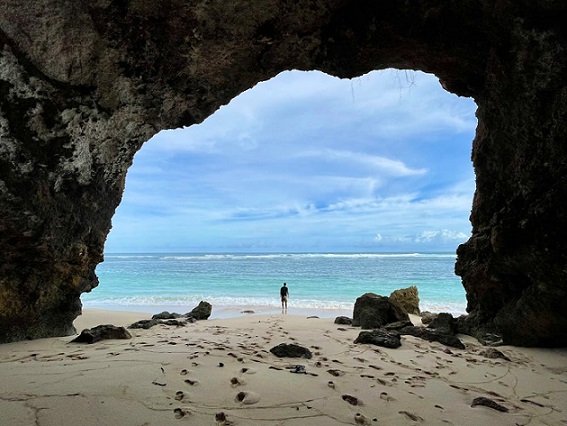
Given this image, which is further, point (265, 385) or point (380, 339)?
point (380, 339)

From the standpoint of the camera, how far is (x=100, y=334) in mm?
5504

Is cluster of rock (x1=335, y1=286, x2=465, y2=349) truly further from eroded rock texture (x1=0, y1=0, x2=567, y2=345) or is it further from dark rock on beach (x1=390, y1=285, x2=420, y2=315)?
dark rock on beach (x1=390, y1=285, x2=420, y2=315)

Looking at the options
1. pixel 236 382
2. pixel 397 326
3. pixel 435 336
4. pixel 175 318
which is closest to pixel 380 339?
pixel 435 336

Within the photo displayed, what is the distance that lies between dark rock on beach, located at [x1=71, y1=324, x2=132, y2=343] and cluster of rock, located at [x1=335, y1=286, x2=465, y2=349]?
3920 millimetres

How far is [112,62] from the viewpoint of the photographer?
16.7 ft

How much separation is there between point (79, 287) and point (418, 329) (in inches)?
253

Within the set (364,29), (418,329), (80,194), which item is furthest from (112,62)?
(418,329)

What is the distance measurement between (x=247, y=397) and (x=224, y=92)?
503 cm

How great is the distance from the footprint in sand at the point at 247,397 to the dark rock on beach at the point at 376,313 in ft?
17.9

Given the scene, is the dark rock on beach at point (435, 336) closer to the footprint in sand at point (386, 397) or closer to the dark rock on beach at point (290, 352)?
the dark rock on beach at point (290, 352)

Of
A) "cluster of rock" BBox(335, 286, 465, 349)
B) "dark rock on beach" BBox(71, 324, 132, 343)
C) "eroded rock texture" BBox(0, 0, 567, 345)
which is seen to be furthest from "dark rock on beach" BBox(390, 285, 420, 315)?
"dark rock on beach" BBox(71, 324, 132, 343)

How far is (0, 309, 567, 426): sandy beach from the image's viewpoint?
247 cm

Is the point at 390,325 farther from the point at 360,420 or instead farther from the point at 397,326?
the point at 360,420

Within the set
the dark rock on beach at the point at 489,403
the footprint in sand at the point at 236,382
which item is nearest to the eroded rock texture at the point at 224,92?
the dark rock on beach at the point at 489,403
